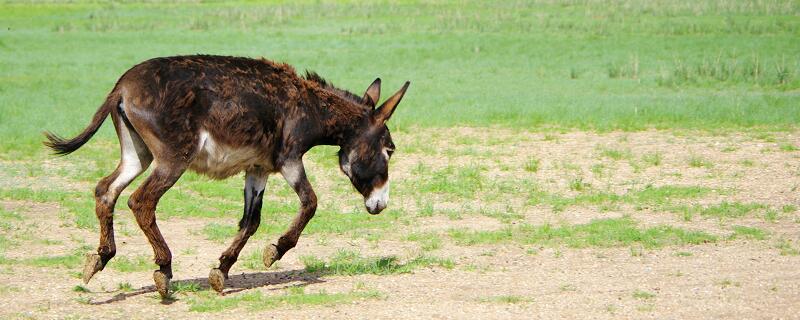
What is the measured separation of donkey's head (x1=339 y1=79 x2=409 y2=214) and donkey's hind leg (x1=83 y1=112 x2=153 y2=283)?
175cm

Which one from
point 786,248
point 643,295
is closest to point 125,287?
point 643,295

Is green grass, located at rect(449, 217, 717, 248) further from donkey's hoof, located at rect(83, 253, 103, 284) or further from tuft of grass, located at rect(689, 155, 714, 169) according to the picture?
donkey's hoof, located at rect(83, 253, 103, 284)

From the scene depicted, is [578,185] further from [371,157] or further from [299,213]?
[299,213]

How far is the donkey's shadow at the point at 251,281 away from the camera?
8977mm

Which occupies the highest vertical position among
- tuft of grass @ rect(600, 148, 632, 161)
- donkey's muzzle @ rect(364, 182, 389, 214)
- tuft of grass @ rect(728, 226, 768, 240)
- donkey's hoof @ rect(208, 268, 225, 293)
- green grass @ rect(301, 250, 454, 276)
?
donkey's muzzle @ rect(364, 182, 389, 214)

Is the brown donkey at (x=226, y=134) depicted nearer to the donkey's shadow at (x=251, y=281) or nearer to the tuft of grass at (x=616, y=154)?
Result: the donkey's shadow at (x=251, y=281)

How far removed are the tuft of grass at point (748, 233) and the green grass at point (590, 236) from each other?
0.30m

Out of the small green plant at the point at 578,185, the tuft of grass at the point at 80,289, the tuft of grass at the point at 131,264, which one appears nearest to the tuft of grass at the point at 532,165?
the small green plant at the point at 578,185

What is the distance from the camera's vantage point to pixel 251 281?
9461 millimetres

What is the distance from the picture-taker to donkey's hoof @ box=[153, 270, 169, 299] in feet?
27.5

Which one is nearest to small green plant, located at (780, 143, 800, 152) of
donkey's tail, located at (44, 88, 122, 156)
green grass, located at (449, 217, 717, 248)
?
green grass, located at (449, 217, 717, 248)

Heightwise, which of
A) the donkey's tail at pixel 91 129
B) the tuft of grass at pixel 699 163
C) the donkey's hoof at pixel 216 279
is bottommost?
the donkey's hoof at pixel 216 279

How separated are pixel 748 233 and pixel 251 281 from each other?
4964mm

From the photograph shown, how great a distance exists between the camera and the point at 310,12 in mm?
40938
